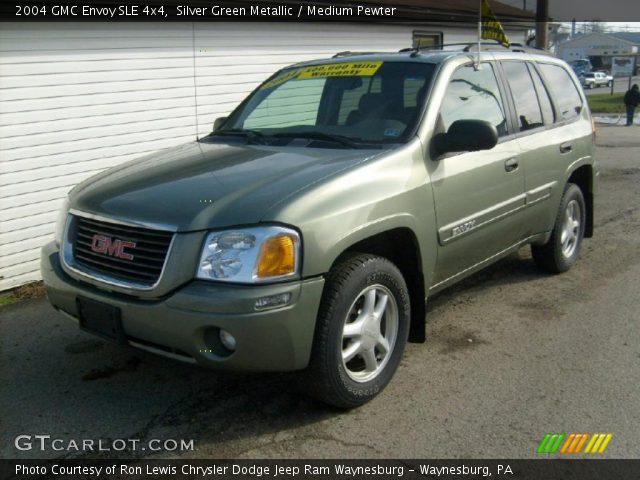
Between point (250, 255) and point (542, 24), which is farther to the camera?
point (542, 24)

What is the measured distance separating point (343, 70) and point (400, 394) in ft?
7.28

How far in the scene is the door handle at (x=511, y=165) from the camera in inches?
182

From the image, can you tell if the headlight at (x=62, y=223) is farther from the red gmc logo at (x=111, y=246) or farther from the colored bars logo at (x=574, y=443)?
the colored bars logo at (x=574, y=443)

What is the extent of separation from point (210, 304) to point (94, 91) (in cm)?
449

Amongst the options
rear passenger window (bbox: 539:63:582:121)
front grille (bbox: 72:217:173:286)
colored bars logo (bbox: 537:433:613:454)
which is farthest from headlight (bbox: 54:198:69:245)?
rear passenger window (bbox: 539:63:582:121)

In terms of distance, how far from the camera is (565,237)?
5.89m

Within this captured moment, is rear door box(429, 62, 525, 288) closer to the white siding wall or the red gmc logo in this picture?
the red gmc logo

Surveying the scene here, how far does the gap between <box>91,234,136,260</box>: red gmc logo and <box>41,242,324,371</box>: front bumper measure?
220mm

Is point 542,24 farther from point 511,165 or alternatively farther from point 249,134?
point 249,134

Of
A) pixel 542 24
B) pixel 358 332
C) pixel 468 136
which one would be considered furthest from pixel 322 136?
pixel 542 24

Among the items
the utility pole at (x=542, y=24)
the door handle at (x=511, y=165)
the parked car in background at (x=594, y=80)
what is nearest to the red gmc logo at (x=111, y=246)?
the door handle at (x=511, y=165)

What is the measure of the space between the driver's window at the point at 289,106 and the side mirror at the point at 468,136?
3.02 ft

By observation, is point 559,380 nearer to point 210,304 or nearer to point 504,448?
point 504,448

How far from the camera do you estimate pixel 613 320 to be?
4.88 metres
